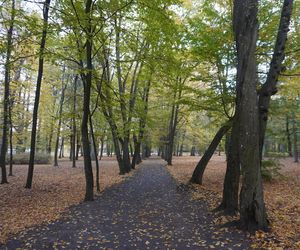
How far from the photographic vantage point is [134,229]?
6211 mm

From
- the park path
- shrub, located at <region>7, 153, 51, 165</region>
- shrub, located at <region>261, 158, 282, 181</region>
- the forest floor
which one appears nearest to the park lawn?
the park path

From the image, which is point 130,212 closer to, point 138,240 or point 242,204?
point 138,240

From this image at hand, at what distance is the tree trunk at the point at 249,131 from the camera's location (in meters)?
5.50

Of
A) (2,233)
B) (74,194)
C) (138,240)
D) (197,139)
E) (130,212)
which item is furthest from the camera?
(197,139)

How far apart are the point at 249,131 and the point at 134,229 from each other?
3345 mm

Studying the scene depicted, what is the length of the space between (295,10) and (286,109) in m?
3.74

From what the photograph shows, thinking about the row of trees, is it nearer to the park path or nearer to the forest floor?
the forest floor

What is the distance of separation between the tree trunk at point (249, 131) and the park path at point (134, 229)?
52cm

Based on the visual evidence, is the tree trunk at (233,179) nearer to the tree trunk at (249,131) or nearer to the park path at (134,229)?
the park path at (134,229)

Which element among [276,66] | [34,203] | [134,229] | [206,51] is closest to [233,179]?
[134,229]

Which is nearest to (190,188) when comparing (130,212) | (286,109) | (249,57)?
(130,212)

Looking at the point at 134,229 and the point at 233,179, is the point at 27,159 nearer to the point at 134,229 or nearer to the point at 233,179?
the point at 134,229

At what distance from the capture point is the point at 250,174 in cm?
552

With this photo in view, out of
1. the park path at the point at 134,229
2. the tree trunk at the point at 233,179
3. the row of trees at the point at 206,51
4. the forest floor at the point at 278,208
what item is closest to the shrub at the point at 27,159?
the row of trees at the point at 206,51
